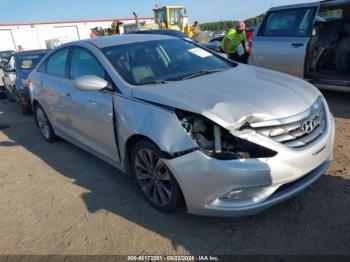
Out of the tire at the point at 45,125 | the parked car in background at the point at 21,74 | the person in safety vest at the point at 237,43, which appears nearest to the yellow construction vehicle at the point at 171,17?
the person in safety vest at the point at 237,43

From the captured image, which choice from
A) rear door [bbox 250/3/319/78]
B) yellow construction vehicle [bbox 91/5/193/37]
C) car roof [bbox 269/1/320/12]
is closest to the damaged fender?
rear door [bbox 250/3/319/78]

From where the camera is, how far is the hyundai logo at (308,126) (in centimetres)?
275

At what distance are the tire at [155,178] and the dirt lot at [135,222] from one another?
0.15 m

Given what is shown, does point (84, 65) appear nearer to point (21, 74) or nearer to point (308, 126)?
point (308, 126)

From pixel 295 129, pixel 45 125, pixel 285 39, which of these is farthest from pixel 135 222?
pixel 285 39

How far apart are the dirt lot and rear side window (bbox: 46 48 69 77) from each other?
1.41 meters

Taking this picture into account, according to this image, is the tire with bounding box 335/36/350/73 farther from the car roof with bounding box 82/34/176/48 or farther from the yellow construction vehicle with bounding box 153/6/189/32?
the yellow construction vehicle with bounding box 153/6/189/32

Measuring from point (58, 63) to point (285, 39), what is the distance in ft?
13.5

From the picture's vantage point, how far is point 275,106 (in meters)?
2.73

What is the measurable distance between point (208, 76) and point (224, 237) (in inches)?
64.3

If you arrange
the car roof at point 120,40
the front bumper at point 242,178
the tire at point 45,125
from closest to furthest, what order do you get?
the front bumper at point 242,178, the car roof at point 120,40, the tire at point 45,125

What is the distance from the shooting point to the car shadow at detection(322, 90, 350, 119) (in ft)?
17.9

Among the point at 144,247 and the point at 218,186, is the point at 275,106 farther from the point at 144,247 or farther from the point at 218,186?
the point at 144,247

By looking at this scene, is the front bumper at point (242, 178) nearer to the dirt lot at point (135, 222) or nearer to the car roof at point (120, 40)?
the dirt lot at point (135, 222)
